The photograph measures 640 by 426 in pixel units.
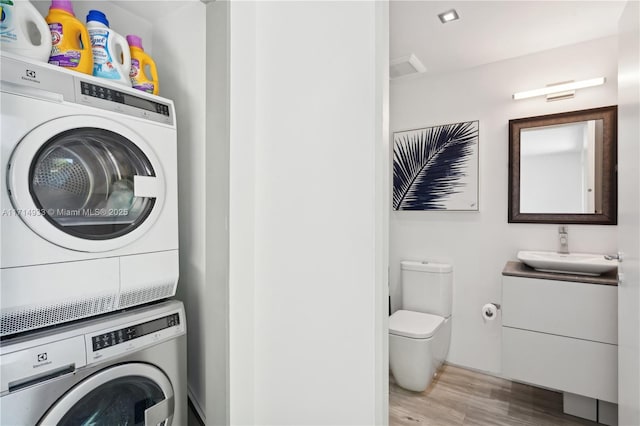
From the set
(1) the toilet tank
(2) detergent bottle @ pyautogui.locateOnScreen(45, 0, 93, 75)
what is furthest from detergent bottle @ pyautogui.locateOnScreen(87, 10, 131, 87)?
(1) the toilet tank

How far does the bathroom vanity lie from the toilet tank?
476 millimetres

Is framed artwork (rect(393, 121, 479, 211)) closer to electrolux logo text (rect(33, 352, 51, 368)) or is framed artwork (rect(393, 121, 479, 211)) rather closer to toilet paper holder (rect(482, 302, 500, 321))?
toilet paper holder (rect(482, 302, 500, 321))

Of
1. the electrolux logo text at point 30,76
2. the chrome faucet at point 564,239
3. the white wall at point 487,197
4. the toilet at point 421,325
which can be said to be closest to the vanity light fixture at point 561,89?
the white wall at point 487,197

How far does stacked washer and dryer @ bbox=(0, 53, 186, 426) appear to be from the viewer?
92cm

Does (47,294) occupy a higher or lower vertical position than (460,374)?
higher

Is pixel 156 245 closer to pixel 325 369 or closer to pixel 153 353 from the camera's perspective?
pixel 153 353

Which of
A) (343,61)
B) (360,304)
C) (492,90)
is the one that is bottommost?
(360,304)

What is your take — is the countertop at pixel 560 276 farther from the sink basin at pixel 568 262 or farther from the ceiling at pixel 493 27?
the ceiling at pixel 493 27

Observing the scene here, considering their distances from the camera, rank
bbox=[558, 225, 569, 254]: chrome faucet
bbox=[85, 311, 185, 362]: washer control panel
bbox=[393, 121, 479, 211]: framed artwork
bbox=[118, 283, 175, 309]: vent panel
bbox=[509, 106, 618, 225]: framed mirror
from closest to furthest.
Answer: bbox=[85, 311, 185, 362]: washer control panel → bbox=[118, 283, 175, 309]: vent panel → bbox=[509, 106, 618, 225]: framed mirror → bbox=[558, 225, 569, 254]: chrome faucet → bbox=[393, 121, 479, 211]: framed artwork

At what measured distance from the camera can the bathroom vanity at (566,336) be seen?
1.69m

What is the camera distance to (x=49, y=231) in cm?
99

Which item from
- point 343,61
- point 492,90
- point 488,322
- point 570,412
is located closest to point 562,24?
point 492,90

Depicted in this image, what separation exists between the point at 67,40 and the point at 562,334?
2633 mm

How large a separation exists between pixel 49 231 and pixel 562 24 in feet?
8.67
